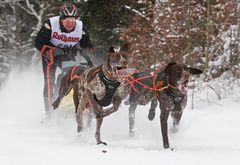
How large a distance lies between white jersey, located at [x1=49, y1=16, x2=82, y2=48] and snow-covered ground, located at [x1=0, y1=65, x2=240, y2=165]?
3.30 feet

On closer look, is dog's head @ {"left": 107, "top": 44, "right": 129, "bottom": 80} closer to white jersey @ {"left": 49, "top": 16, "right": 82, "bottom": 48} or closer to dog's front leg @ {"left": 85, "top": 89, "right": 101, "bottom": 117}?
dog's front leg @ {"left": 85, "top": 89, "right": 101, "bottom": 117}

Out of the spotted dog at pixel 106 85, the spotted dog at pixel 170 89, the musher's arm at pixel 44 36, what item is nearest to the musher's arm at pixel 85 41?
the musher's arm at pixel 44 36

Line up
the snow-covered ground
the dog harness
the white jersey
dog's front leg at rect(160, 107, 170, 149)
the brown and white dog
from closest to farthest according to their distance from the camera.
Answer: the snow-covered ground
dog's front leg at rect(160, 107, 170, 149)
the dog harness
the brown and white dog
the white jersey

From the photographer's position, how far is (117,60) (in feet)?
18.4

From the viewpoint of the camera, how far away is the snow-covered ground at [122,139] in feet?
16.5

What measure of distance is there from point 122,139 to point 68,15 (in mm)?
2014

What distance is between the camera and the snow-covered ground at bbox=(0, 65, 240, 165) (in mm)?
5016

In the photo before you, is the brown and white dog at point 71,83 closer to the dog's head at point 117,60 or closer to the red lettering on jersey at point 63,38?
the red lettering on jersey at point 63,38

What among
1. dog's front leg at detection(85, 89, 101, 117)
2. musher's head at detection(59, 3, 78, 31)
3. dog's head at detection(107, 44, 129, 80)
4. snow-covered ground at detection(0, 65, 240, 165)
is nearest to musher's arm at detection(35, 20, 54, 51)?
musher's head at detection(59, 3, 78, 31)

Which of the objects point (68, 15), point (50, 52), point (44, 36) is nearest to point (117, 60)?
point (68, 15)

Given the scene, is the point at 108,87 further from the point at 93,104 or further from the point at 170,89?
the point at 170,89

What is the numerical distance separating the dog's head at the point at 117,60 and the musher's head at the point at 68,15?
174 cm

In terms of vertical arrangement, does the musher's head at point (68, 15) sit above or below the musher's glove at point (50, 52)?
above

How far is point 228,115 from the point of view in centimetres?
753
